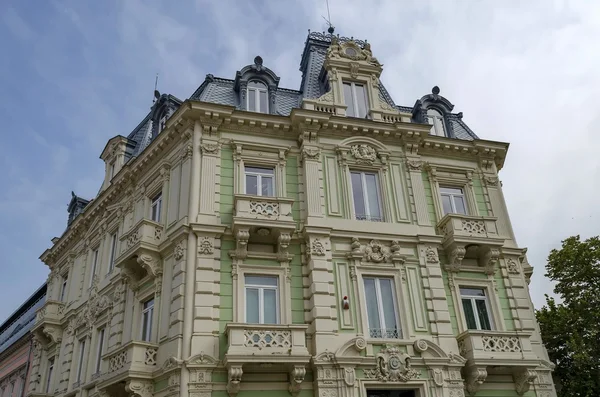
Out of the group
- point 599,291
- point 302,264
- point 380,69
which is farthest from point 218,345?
point 599,291

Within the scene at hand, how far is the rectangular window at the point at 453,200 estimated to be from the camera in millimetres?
22297

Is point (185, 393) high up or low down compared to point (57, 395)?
down

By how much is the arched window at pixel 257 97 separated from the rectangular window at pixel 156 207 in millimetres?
5159

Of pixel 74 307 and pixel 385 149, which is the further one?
pixel 74 307

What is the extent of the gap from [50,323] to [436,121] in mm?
20750

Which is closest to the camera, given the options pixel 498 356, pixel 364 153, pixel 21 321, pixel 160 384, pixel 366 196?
pixel 160 384

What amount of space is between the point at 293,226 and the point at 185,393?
6.32m

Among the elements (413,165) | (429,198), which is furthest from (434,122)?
(429,198)

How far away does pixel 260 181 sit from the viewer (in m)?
20.3

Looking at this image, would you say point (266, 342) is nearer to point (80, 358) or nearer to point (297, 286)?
point (297, 286)

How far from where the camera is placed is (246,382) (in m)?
16.2

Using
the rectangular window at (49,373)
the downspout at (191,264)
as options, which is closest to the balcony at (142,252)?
the downspout at (191,264)

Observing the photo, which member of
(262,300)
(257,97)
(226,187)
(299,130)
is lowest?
(262,300)

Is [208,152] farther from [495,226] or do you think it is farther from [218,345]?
[495,226]
